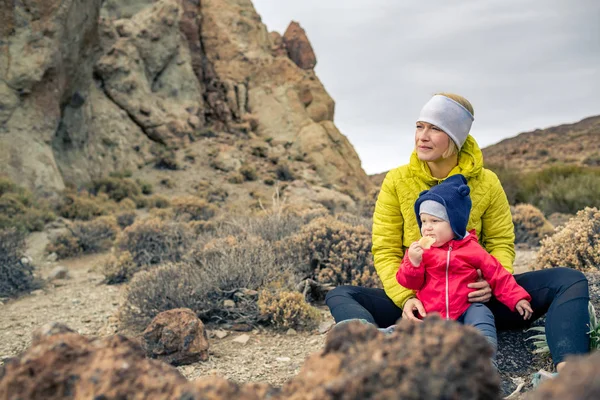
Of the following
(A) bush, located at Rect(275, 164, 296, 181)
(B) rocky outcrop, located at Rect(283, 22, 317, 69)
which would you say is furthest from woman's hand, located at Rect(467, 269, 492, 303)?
(B) rocky outcrop, located at Rect(283, 22, 317, 69)

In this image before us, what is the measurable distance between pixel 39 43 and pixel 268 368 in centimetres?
1060

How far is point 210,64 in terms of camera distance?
23766mm

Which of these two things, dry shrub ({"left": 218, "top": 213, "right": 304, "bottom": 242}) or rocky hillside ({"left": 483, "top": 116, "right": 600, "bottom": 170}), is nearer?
dry shrub ({"left": 218, "top": 213, "right": 304, "bottom": 242})

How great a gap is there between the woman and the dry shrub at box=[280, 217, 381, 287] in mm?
1640

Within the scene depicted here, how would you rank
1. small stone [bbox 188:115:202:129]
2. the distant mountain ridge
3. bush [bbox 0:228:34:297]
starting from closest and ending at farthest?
bush [bbox 0:228:34:297] → small stone [bbox 188:115:202:129] → the distant mountain ridge

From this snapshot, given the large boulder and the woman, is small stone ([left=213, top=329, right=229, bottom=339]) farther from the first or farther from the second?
the large boulder

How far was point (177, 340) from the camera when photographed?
3.16 meters

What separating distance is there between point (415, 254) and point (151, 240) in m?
5.30

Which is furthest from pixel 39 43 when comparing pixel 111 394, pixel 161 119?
pixel 111 394

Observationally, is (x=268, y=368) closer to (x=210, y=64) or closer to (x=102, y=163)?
(x=102, y=163)

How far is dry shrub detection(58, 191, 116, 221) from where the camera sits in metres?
10.6

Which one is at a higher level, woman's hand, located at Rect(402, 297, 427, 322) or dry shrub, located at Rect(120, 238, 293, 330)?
woman's hand, located at Rect(402, 297, 427, 322)

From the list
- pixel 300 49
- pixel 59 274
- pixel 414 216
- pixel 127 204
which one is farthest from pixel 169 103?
pixel 414 216

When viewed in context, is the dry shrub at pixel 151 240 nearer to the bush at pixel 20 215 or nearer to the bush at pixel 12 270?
the bush at pixel 12 270
